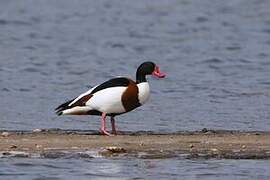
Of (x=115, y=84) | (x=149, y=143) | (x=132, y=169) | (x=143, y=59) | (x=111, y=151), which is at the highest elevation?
(x=143, y=59)

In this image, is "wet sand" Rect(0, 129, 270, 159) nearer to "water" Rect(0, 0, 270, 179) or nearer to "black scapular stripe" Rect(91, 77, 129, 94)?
"water" Rect(0, 0, 270, 179)

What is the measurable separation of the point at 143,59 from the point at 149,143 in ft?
41.7

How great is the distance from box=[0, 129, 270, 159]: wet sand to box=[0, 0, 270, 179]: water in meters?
0.33

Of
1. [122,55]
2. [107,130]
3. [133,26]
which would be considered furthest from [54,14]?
[107,130]

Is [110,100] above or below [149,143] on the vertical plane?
above

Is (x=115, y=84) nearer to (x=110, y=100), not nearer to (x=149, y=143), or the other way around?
(x=110, y=100)

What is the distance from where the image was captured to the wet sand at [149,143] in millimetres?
14234

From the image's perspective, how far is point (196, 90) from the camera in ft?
70.0

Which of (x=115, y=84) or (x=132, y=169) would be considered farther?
(x=115, y=84)

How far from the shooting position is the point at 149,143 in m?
14.8

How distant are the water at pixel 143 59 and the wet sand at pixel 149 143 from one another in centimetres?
33

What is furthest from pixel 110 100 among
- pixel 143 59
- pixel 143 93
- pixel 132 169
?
pixel 143 59

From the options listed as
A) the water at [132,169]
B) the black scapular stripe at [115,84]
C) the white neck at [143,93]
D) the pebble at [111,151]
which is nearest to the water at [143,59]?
the water at [132,169]

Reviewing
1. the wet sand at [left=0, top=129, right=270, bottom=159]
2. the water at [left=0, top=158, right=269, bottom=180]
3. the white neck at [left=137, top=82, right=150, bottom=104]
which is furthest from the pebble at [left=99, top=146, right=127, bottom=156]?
the white neck at [left=137, top=82, right=150, bottom=104]
